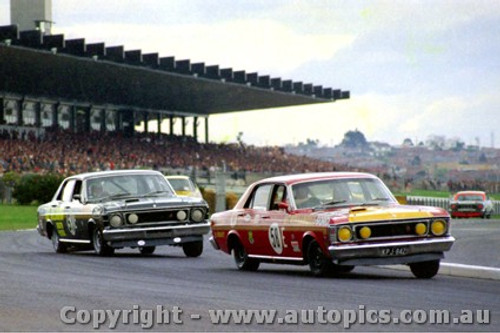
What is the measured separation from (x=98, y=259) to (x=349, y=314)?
10728 millimetres

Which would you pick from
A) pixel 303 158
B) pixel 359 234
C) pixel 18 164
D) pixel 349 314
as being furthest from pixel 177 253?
pixel 303 158

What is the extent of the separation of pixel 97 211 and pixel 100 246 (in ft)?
2.15

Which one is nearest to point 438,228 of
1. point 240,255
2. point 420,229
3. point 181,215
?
point 420,229

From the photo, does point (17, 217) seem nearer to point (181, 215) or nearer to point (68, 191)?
point (68, 191)

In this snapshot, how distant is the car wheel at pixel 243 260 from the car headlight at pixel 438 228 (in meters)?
2.99

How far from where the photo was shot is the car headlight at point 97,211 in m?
22.0

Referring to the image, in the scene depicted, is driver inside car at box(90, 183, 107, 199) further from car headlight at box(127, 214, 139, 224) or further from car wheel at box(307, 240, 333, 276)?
car wheel at box(307, 240, 333, 276)

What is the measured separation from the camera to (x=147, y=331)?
1030 centimetres

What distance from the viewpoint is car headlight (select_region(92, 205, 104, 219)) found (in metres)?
22.0

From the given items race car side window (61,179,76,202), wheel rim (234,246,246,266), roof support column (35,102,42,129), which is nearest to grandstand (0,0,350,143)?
roof support column (35,102,42,129)

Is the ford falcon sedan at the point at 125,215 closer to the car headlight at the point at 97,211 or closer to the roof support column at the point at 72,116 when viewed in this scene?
the car headlight at the point at 97,211

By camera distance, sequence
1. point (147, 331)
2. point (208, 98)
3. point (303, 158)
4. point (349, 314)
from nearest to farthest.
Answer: point (147, 331) → point (349, 314) → point (208, 98) → point (303, 158)

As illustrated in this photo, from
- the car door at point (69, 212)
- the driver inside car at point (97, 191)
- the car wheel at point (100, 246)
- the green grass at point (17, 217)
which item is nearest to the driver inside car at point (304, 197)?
the car wheel at point (100, 246)

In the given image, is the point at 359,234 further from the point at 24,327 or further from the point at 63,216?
the point at 63,216
